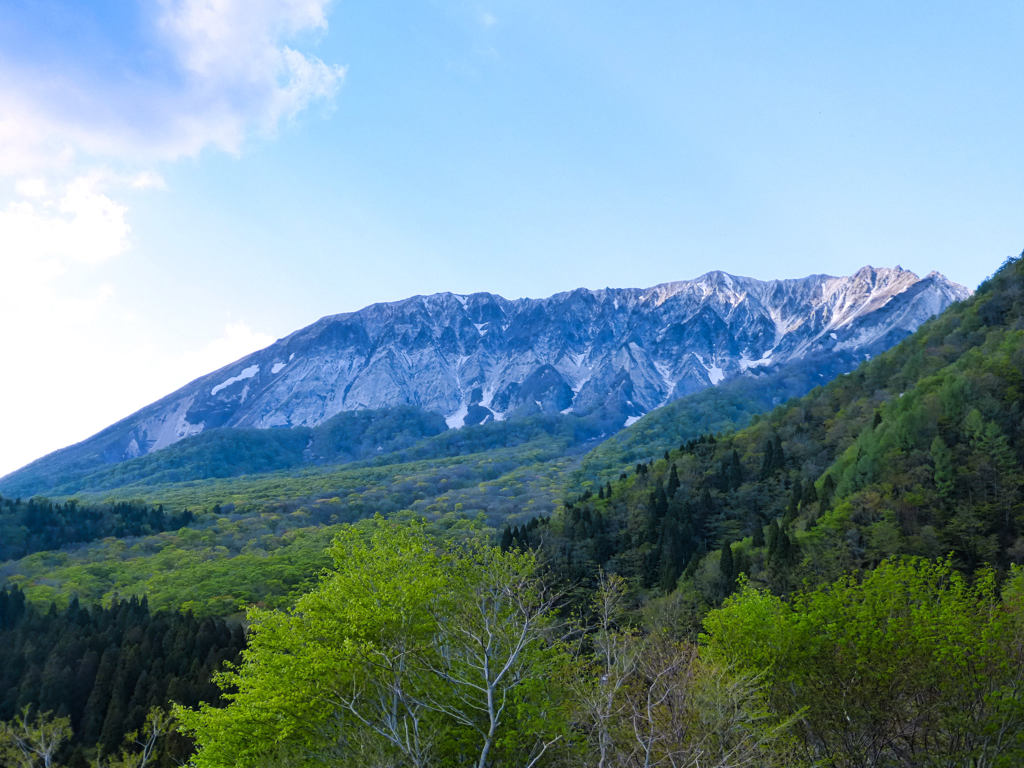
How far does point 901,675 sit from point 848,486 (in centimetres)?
6444

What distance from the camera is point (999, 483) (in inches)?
3118

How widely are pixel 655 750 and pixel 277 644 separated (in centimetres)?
1679

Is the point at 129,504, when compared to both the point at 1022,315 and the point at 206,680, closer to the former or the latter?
the point at 206,680

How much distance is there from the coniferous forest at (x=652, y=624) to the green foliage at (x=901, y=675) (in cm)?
16

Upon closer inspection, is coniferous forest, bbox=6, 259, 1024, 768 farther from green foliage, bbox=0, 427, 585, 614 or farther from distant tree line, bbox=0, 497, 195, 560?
green foliage, bbox=0, 427, 585, 614

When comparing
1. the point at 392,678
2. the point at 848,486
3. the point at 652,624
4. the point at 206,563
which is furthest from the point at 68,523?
the point at 392,678

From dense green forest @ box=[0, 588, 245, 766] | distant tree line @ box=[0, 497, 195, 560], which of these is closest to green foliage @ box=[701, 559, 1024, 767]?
dense green forest @ box=[0, 588, 245, 766]

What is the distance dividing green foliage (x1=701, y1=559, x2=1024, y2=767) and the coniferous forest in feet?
0.53

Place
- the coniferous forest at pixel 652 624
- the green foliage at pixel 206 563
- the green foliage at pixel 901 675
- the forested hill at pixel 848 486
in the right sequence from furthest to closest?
1. the green foliage at pixel 206 563
2. the forested hill at pixel 848 486
3. the green foliage at pixel 901 675
4. the coniferous forest at pixel 652 624

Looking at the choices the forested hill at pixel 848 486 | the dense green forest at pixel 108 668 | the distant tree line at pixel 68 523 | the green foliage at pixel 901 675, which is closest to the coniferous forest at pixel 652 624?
the green foliage at pixel 901 675

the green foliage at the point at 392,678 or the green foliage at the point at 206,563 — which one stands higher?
the green foliage at the point at 392,678

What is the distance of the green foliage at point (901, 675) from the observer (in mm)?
28542

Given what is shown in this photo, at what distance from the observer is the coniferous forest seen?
27.2 m

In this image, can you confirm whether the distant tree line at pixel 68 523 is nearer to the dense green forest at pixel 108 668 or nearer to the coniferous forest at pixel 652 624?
the coniferous forest at pixel 652 624
